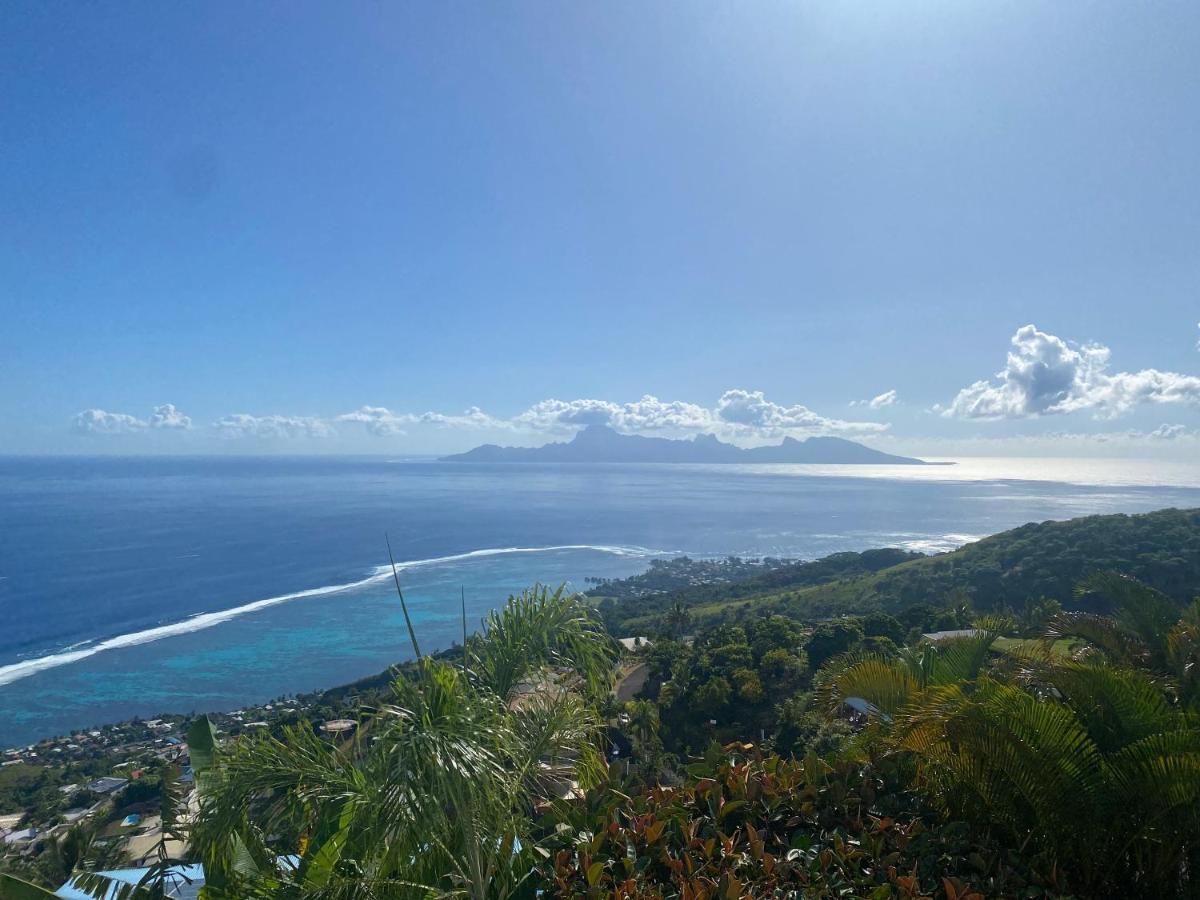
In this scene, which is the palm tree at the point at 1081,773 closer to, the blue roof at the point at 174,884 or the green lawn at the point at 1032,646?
the green lawn at the point at 1032,646

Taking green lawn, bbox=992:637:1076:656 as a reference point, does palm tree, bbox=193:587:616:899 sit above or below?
above

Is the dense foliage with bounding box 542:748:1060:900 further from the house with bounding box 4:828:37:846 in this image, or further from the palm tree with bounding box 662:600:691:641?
the palm tree with bounding box 662:600:691:641

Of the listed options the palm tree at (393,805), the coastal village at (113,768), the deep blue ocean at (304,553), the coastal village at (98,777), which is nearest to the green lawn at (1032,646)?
the palm tree at (393,805)

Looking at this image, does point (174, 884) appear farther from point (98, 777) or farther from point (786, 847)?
point (98, 777)

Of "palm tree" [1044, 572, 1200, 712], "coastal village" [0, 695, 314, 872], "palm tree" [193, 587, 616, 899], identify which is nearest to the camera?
"palm tree" [193, 587, 616, 899]

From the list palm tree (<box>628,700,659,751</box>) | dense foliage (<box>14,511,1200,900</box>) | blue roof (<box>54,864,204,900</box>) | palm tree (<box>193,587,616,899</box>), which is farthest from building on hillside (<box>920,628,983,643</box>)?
palm tree (<box>628,700,659,751</box>)
